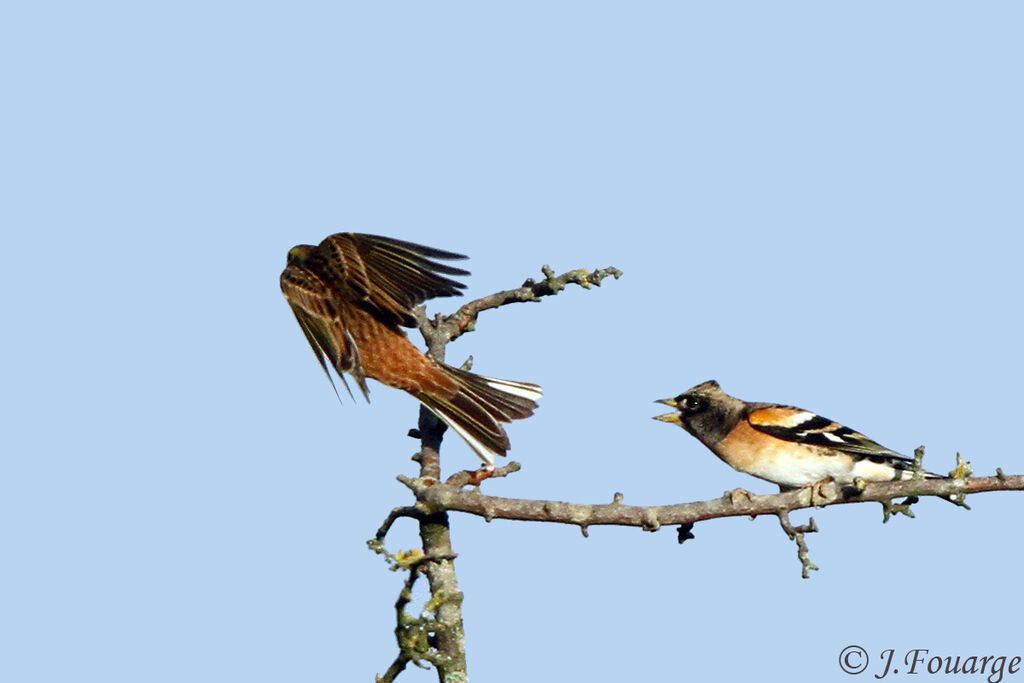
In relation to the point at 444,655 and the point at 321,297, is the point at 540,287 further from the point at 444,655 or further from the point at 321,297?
the point at 444,655

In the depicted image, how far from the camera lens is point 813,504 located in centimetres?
791

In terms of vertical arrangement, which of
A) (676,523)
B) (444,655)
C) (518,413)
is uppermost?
(518,413)

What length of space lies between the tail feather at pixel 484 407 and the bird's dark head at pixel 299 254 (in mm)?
1352

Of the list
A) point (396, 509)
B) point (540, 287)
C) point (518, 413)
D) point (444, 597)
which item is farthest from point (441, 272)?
point (444, 597)

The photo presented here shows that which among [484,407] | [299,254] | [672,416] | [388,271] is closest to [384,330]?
[388,271]

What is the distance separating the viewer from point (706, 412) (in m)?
9.58

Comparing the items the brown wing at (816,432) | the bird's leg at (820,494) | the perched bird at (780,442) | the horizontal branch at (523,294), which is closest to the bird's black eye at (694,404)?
the perched bird at (780,442)

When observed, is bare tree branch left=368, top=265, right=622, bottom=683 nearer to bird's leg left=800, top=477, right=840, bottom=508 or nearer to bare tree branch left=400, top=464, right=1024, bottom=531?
bare tree branch left=400, top=464, right=1024, bottom=531

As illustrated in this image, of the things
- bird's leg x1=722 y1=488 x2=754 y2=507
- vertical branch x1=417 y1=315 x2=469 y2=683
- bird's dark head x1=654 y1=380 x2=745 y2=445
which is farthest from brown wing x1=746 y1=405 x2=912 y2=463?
vertical branch x1=417 y1=315 x2=469 y2=683

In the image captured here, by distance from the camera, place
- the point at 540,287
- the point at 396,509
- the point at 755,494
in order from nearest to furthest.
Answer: the point at 755,494, the point at 396,509, the point at 540,287

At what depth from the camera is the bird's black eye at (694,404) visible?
9.62m

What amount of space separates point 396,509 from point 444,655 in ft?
3.50

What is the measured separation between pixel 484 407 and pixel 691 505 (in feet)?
6.94

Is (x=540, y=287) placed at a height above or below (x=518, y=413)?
above
